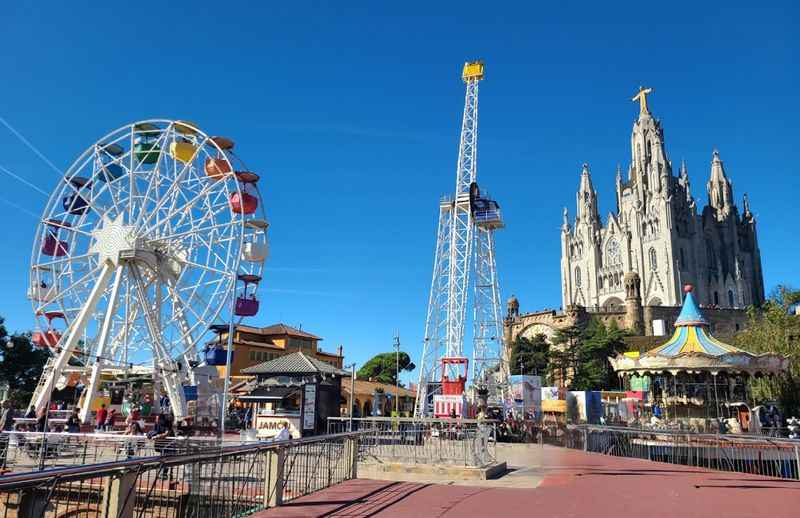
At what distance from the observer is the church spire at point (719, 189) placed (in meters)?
117

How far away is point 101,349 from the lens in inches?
1041

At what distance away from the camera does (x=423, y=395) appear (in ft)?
145

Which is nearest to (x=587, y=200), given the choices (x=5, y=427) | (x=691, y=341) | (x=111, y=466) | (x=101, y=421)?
(x=691, y=341)

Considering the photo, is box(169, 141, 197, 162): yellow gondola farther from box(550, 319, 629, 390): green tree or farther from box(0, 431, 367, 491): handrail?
box(550, 319, 629, 390): green tree

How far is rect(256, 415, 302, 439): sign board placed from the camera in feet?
69.5

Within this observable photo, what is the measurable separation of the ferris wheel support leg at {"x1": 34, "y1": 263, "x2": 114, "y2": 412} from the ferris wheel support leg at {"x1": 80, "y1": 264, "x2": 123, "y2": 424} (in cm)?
52

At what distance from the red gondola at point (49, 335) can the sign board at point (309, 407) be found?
Answer: 17.1 meters

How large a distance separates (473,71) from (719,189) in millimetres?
84818

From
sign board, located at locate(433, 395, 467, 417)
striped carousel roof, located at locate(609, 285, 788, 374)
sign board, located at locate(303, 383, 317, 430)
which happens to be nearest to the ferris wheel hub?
sign board, located at locate(303, 383, 317, 430)

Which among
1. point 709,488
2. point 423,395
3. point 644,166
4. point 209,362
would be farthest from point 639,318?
point 709,488

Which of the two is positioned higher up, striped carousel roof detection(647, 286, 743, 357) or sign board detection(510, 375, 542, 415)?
striped carousel roof detection(647, 286, 743, 357)

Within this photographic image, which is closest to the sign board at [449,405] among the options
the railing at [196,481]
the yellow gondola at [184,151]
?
the railing at [196,481]

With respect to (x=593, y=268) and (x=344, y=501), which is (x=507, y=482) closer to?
(x=344, y=501)

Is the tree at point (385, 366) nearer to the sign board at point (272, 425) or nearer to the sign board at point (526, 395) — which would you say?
the sign board at point (526, 395)
